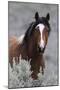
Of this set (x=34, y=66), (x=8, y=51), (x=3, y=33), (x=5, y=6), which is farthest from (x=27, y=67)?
(x=5, y=6)

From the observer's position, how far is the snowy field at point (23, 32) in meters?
2.57

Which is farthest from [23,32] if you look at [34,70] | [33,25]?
[34,70]

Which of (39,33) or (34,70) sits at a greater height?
(39,33)

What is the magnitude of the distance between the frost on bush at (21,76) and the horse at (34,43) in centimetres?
5

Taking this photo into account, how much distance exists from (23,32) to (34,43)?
0.18 metres

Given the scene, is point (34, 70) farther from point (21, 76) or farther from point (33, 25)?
point (33, 25)

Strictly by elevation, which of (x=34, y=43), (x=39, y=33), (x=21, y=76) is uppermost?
(x=39, y=33)

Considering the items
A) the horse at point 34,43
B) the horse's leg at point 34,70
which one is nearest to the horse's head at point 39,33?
the horse at point 34,43

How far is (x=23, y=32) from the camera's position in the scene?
8.53 ft

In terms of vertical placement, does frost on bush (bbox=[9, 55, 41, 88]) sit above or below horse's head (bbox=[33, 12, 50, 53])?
below

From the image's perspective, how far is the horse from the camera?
2.59 metres

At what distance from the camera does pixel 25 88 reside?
2.60m

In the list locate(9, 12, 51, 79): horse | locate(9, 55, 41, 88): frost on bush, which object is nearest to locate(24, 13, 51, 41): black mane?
locate(9, 12, 51, 79): horse

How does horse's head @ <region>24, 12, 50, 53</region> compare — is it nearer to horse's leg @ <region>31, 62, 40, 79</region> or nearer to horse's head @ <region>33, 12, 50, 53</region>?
horse's head @ <region>33, 12, 50, 53</region>
